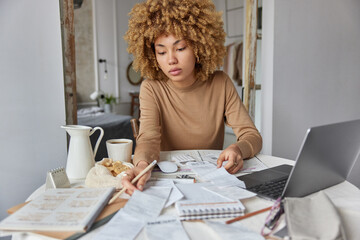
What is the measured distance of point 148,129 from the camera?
1.37m

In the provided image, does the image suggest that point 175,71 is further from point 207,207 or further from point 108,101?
point 108,101

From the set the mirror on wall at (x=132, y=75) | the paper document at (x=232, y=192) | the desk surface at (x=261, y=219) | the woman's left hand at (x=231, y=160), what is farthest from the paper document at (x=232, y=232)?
the mirror on wall at (x=132, y=75)

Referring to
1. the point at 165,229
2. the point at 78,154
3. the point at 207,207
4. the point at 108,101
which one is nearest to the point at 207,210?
the point at 207,207

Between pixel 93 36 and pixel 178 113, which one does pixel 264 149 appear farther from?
pixel 93 36

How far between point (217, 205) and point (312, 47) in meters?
2.27

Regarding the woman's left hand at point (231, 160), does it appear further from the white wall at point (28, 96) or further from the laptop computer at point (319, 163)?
the white wall at point (28, 96)

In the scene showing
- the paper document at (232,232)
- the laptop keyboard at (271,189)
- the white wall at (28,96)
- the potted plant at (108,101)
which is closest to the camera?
the paper document at (232,232)

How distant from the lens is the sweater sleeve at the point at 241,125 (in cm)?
125

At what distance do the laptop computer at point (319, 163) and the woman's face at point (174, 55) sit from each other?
24.3 inches

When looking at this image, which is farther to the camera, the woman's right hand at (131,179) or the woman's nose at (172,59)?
the woman's nose at (172,59)

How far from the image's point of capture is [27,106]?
1477 millimetres

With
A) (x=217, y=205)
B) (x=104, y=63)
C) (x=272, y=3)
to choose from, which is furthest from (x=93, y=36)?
(x=217, y=205)

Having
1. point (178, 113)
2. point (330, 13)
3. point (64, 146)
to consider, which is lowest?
point (64, 146)

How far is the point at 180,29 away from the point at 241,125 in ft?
1.90
